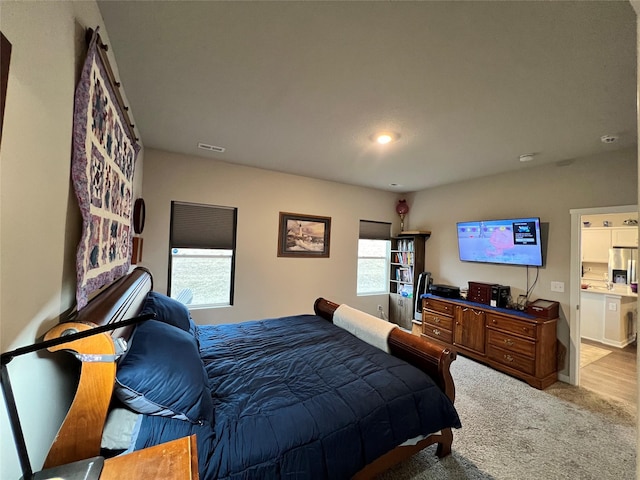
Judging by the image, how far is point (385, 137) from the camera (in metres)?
2.75

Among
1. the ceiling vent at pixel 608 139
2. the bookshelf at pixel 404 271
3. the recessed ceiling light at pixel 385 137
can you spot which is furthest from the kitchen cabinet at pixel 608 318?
the recessed ceiling light at pixel 385 137

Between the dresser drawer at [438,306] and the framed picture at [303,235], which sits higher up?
the framed picture at [303,235]

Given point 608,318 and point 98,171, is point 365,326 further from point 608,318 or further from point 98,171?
point 608,318

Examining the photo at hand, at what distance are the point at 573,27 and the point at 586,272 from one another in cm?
618

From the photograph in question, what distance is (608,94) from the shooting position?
1.88 meters

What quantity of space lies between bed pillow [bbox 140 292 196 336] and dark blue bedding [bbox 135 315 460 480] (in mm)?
284

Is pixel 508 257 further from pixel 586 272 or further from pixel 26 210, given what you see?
pixel 26 210

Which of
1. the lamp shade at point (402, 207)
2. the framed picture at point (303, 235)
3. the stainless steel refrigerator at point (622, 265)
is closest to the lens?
the framed picture at point (303, 235)

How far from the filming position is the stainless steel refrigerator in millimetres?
4688

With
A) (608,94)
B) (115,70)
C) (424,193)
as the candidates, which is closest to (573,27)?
(608,94)

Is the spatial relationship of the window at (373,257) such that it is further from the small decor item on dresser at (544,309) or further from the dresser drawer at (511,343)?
the small decor item on dresser at (544,309)

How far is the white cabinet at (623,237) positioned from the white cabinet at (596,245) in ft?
0.25

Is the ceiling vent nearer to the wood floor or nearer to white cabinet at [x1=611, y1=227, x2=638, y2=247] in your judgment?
the wood floor

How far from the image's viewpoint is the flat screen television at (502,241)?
3416mm
